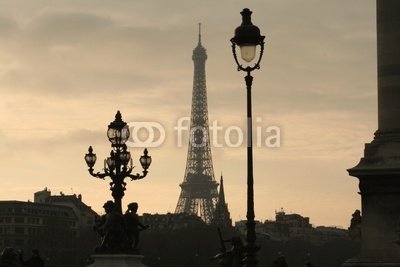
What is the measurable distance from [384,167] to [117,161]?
1046cm

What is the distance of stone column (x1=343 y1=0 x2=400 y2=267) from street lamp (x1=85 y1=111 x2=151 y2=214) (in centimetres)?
921

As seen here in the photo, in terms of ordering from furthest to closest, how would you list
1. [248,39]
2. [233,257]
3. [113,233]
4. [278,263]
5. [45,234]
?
[45,234], [113,233], [278,263], [233,257], [248,39]

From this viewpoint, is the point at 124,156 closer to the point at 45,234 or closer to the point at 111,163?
the point at 111,163

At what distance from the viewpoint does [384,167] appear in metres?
29.9

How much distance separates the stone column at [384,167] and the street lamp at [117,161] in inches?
363

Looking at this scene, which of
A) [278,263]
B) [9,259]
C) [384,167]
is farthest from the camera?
[384,167]

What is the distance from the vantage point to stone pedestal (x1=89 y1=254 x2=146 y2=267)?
3309 centimetres

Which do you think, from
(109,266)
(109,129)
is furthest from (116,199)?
(109,266)

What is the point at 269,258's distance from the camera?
184750 millimetres

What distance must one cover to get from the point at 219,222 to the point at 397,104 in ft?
556

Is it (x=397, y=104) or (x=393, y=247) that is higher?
(x=397, y=104)

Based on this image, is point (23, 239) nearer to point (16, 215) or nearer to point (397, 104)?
point (16, 215)

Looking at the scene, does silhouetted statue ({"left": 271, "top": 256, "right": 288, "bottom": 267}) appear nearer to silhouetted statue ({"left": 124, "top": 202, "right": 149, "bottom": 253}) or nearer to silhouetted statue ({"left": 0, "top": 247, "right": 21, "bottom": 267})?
silhouetted statue ({"left": 0, "top": 247, "right": 21, "bottom": 267})

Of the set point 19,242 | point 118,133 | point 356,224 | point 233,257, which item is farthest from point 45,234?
point 233,257
